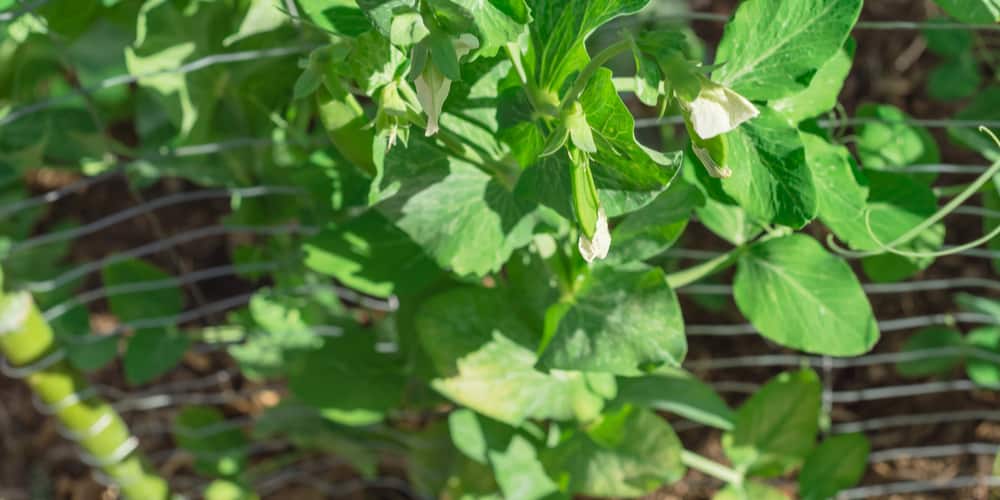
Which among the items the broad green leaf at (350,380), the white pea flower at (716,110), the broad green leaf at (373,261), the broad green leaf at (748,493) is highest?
the white pea flower at (716,110)

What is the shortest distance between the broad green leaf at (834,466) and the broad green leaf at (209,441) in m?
0.80

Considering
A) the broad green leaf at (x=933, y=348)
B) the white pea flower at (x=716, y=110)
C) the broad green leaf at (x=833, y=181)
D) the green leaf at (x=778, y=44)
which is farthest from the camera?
the broad green leaf at (x=933, y=348)

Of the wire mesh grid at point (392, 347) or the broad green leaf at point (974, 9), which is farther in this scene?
the wire mesh grid at point (392, 347)

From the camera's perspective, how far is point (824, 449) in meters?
1.25

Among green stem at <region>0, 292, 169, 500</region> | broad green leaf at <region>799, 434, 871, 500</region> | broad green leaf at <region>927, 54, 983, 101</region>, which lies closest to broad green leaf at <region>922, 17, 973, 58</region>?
broad green leaf at <region>927, 54, 983, 101</region>

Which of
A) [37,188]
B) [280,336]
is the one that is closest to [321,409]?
[280,336]

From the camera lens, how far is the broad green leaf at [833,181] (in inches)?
33.9

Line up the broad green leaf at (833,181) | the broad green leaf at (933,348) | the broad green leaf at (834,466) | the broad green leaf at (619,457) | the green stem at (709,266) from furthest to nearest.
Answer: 1. the broad green leaf at (933,348)
2. the broad green leaf at (834,466)
3. the broad green leaf at (619,457)
4. the green stem at (709,266)
5. the broad green leaf at (833,181)

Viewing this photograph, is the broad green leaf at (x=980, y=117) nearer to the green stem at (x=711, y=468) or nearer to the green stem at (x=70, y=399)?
the green stem at (x=711, y=468)

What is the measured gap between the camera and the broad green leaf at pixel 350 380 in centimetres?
121

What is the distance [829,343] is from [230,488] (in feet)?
2.93

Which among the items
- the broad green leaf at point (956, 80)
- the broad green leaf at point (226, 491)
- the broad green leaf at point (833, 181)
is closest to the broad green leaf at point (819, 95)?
the broad green leaf at point (833, 181)

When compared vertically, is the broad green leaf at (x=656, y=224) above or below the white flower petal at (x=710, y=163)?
below

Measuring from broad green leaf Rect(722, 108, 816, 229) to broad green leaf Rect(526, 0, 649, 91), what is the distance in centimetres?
14
